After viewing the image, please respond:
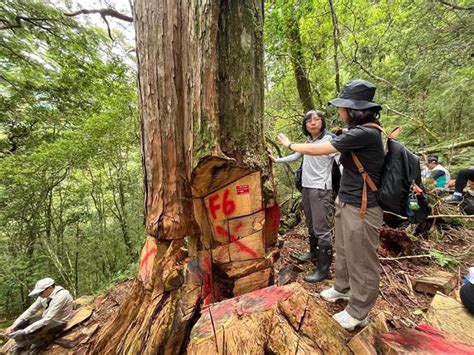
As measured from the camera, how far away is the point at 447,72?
568 cm

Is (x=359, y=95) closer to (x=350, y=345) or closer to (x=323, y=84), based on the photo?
(x=350, y=345)

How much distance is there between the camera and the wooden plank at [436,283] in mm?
2777

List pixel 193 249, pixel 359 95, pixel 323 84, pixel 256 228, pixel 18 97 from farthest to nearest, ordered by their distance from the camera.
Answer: pixel 18 97, pixel 323 84, pixel 359 95, pixel 193 249, pixel 256 228

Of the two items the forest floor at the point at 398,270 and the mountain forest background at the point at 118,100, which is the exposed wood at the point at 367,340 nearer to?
the forest floor at the point at 398,270

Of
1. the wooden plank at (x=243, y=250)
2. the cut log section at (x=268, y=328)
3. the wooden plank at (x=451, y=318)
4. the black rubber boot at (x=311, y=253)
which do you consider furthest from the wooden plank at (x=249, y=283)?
the black rubber boot at (x=311, y=253)

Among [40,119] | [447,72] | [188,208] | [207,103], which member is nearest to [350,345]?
[188,208]

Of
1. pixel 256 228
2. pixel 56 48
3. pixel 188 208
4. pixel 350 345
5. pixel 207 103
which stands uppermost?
pixel 56 48

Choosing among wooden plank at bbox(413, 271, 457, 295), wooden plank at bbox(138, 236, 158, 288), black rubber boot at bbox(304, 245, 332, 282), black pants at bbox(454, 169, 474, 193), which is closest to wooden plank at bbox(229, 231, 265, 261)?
wooden plank at bbox(138, 236, 158, 288)

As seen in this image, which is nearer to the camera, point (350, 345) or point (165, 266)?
point (350, 345)

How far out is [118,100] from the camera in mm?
7242

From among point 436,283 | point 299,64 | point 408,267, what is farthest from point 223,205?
point 299,64

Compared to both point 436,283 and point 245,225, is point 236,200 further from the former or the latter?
point 436,283

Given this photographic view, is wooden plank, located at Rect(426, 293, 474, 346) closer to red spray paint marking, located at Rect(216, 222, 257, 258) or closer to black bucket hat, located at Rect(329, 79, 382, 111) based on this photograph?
red spray paint marking, located at Rect(216, 222, 257, 258)

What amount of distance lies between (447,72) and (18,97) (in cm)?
1174
